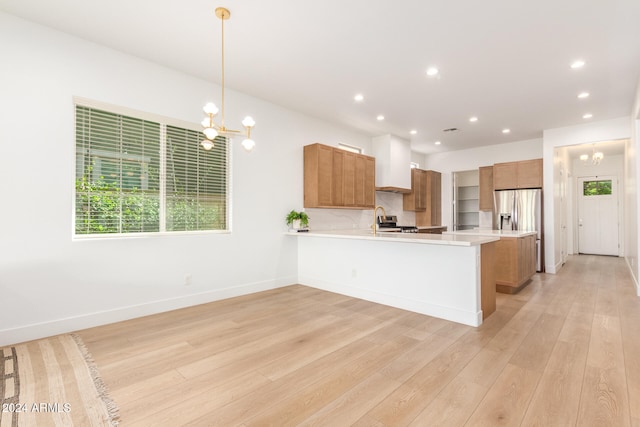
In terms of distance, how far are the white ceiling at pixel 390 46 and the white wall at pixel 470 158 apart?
2126mm

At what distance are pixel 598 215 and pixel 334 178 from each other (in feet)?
27.7

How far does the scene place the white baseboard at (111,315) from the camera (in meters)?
2.85

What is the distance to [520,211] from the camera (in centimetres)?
655

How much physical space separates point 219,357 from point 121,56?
344cm

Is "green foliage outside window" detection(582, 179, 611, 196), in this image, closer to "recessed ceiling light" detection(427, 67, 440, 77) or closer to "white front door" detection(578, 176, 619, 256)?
"white front door" detection(578, 176, 619, 256)

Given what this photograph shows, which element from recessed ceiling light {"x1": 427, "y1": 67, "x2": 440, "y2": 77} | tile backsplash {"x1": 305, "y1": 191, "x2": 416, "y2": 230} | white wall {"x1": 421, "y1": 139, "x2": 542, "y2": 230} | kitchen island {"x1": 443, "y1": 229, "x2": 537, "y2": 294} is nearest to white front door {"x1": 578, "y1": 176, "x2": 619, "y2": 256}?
white wall {"x1": 421, "y1": 139, "x2": 542, "y2": 230}

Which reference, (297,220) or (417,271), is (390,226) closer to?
(297,220)

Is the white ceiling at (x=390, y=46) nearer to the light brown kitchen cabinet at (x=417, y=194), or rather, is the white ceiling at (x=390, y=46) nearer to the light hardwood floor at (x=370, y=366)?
the light brown kitchen cabinet at (x=417, y=194)

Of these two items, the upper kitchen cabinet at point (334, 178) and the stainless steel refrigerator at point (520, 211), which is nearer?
the upper kitchen cabinet at point (334, 178)

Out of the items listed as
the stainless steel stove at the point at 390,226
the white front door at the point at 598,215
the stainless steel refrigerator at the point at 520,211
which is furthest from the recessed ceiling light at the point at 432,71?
the white front door at the point at 598,215

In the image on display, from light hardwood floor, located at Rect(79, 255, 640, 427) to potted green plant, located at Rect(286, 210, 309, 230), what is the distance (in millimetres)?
1539

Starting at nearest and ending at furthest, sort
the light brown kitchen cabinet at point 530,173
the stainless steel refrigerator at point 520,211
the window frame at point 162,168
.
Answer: the window frame at point 162,168
the stainless steel refrigerator at point 520,211
the light brown kitchen cabinet at point 530,173

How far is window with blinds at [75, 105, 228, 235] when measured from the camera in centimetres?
332

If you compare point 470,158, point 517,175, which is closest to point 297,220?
point 517,175
